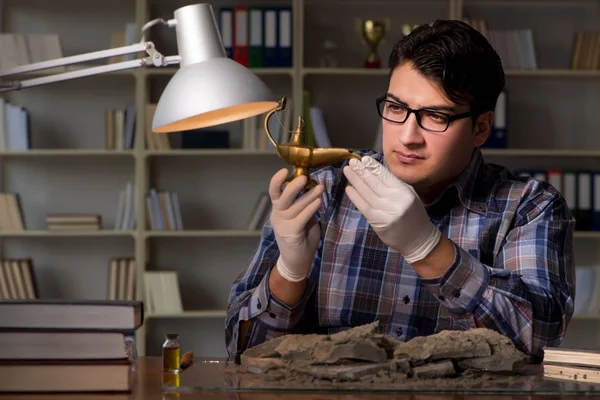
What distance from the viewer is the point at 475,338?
3.97 ft

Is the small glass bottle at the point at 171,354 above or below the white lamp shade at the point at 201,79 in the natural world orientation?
below

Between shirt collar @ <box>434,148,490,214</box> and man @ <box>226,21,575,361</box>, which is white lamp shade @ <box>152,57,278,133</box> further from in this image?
shirt collar @ <box>434,148,490,214</box>

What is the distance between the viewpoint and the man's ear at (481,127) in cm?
171

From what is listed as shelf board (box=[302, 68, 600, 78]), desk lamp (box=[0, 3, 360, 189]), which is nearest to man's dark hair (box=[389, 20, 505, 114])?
desk lamp (box=[0, 3, 360, 189])

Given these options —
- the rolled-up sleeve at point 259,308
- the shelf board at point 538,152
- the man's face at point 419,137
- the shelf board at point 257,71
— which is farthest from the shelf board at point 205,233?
the man's face at point 419,137

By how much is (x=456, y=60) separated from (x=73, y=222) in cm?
266

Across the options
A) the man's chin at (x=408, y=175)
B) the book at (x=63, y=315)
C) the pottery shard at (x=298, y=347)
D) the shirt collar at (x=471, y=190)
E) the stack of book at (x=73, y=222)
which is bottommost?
the stack of book at (x=73, y=222)

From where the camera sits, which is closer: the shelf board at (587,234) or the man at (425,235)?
the man at (425,235)

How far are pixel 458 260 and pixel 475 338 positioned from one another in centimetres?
24

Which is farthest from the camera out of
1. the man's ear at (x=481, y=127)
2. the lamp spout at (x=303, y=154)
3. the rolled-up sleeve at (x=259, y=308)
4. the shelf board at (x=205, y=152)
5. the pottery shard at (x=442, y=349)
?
the shelf board at (x=205, y=152)

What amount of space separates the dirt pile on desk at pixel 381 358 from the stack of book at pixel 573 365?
0.17ft

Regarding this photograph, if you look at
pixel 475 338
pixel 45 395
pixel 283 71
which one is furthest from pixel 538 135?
pixel 45 395

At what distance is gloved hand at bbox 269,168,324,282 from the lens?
55.5 inches

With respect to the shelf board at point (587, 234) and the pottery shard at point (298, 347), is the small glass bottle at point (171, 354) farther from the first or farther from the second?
the shelf board at point (587, 234)
